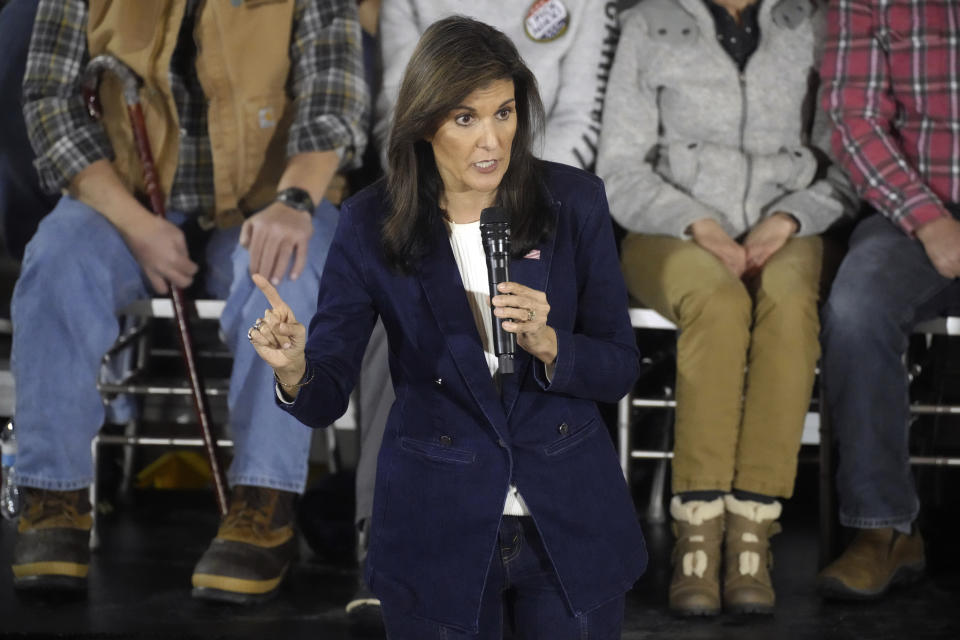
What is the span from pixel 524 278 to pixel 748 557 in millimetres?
1189

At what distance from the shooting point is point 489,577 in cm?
177

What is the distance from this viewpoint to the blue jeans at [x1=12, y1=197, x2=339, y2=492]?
2.77 metres

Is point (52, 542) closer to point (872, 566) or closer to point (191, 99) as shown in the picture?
point (191, 99)


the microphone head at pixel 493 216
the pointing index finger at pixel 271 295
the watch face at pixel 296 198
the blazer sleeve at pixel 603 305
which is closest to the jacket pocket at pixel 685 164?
the watch face at pixel 296 198

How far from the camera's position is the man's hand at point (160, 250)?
2.90 meters

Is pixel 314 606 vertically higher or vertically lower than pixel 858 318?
lower

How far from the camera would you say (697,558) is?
2.69 metres

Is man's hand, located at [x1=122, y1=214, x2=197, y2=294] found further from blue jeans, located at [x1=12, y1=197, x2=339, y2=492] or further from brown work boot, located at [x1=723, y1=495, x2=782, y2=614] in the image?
brown work boot, located at [x1=723, y1=495, x2=782, y2=614]

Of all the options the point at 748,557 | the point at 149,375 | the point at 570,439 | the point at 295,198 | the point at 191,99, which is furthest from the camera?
the point at 149,375

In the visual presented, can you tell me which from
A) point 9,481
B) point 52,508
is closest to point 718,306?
point 52,508

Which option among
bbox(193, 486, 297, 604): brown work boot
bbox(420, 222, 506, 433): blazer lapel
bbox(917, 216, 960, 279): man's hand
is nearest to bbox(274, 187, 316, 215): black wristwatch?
bbox(193, 486, 297, 604): brown work boot

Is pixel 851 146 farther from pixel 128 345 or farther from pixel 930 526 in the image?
pixel 128 345

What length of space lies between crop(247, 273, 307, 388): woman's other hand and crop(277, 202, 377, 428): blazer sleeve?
0.28 feet

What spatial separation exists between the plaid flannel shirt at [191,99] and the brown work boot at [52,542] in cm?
75
